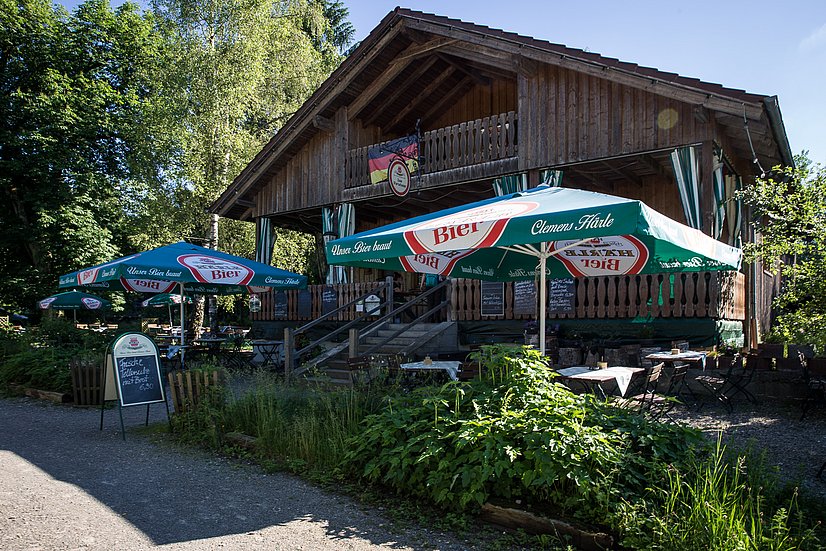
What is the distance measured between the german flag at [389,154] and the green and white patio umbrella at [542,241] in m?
7.00

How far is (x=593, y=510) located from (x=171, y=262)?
8.75 metres

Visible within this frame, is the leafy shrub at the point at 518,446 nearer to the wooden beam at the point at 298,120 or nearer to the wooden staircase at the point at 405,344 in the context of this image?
the wooden staircase at the point at 405,344

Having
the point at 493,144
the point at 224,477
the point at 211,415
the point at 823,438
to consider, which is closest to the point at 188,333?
the point at 493,144

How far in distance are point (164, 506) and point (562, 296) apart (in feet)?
27.2

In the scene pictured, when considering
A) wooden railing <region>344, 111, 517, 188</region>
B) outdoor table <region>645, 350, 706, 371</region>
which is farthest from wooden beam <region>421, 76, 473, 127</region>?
outdoor table <region>645, 350, 706, 371</region>

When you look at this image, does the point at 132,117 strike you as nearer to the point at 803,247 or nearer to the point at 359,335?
the point at 359,335

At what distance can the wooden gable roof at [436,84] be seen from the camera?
1027 cm

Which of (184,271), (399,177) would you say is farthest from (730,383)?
(184,271)

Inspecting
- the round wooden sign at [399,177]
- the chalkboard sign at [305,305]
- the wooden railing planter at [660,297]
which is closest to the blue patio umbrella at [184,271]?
the round wooden sign at [399,177]

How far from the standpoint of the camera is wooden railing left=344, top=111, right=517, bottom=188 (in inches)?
524

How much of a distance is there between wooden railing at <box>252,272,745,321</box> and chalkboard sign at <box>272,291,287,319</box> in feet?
19.8

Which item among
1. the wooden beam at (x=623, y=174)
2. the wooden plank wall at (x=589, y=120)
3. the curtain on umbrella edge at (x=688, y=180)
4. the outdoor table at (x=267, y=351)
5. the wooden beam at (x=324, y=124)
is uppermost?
the wooden beam at (x=324, y=124)

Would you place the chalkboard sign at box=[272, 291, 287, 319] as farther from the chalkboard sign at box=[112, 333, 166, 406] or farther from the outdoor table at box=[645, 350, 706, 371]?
the outdoor table at box=[645, 350, 706, 371]

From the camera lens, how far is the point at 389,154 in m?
15.3
